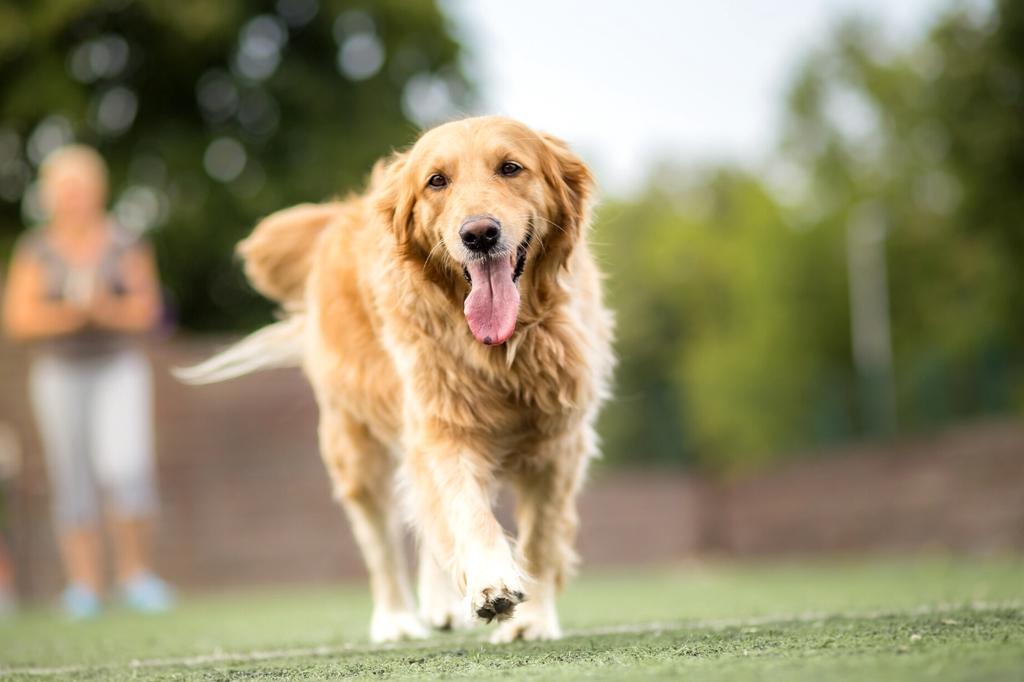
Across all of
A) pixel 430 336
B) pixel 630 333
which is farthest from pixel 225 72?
pixel 630 333

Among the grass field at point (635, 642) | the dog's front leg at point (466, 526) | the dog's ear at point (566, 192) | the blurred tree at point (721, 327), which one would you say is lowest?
the grass field at point (635, 642)

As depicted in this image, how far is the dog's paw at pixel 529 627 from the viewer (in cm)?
453

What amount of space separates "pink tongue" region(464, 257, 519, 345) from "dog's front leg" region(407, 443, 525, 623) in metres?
0.44

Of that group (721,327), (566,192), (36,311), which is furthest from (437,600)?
(721,327)

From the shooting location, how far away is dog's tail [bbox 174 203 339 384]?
19.7ft

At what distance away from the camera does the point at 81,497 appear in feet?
27.2

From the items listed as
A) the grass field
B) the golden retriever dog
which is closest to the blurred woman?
the grass field

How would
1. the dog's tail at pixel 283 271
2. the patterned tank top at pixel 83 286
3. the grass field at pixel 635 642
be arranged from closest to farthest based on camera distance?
the grass field at pixel 635 642 < the dog's tail at pixel 283 271 < the patterned tank top at pixel 83 286

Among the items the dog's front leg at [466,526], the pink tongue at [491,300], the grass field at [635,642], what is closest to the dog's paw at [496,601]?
the dog's front leg at [466,526]

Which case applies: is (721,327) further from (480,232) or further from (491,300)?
(480,232)

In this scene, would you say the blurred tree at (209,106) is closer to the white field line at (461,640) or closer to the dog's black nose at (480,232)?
the white field line at (461,640)

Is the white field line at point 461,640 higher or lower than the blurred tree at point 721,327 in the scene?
lower

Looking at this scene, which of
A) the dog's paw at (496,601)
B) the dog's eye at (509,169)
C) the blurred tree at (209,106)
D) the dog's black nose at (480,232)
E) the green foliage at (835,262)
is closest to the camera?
the dog's paw at (496,601)

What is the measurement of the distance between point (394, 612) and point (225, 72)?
53.2 ft
